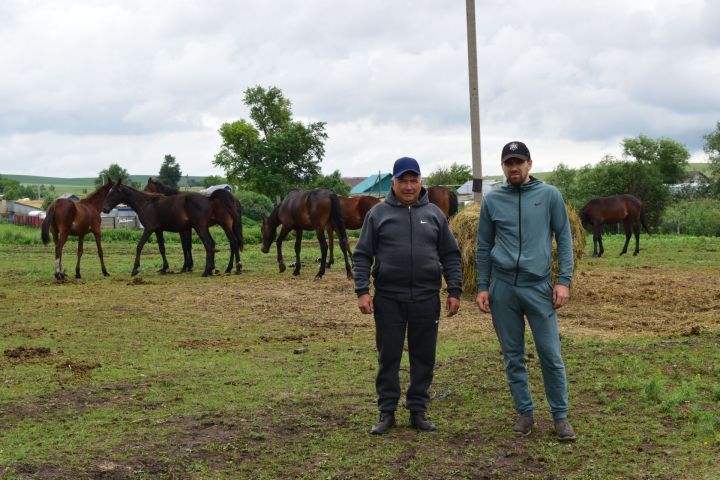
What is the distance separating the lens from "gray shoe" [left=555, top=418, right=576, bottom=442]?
551 centimetres

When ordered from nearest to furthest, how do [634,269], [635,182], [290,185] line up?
[634,269]
[635,182]
[290,185]

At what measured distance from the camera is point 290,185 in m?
62.6

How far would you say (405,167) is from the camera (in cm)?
573

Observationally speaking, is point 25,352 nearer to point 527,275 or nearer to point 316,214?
point 527,275

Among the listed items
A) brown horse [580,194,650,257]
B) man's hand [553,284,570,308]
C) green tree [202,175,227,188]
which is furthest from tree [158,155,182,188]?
man's hand [553,284,570,308]

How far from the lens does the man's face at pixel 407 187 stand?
572 centimetres

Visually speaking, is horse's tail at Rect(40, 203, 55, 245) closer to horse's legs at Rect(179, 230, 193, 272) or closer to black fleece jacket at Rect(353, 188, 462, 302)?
horse's legs at Rect(179, 230, 193, 272)

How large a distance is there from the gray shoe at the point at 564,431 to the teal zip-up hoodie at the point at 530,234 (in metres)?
0.94

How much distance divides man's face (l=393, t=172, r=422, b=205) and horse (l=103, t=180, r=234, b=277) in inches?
514

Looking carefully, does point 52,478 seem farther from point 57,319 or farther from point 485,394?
point 57,319

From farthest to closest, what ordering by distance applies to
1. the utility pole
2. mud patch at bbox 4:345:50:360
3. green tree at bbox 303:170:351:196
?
green tree at bbox 303:170:351:196 → the utility pole → mud patch at bbox 4:345:50:360

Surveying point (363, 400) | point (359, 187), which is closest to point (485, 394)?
point (363, 400)

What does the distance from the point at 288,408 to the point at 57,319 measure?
250 inches

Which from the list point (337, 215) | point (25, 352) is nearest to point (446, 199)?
point (337, 215)
